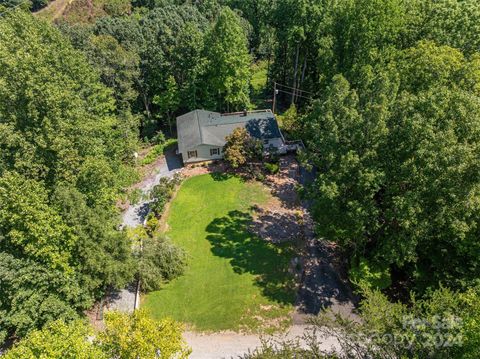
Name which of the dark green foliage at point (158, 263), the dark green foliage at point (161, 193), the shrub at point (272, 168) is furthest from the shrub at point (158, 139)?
the dark green foliage at point (158, 263)

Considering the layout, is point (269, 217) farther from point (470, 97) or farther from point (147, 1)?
point (147, 1)

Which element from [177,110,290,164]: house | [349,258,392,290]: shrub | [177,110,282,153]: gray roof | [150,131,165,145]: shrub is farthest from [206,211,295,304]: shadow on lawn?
[150,131,165,145]: shrub

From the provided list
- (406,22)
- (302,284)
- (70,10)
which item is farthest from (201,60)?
(70,10)

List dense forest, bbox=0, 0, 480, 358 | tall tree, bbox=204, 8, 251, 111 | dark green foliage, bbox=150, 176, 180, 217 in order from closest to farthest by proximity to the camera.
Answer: dense forest, bbox=0, 0, 480, 358
dark green foliage, bbox=150, 176, 180, 217
tall tree, bbox=204, 8, 251, 111

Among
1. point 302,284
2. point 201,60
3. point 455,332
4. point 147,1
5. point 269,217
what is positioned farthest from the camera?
point 147,1

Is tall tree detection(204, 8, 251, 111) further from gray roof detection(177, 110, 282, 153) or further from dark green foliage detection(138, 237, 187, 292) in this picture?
dark green foliage detection(138, 237, 187, 292)
